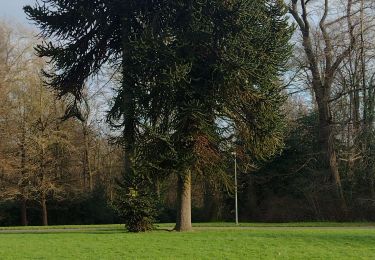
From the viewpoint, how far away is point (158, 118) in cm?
2212

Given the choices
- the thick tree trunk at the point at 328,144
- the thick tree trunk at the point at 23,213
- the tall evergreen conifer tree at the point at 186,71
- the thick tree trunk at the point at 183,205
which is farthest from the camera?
the thick tree trunk at the point at 23,213

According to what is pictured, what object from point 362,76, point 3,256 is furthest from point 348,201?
point 3,256

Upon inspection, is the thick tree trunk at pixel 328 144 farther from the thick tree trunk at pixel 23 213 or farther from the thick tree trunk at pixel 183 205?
the thick tree trunk at pixel 23 213

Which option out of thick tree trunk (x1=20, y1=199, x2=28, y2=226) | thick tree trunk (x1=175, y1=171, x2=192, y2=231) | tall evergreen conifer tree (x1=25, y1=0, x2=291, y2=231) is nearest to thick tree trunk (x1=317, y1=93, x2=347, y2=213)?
tall evergreen conifer tree (x1=25, y1=0, x2=291, y2=231)

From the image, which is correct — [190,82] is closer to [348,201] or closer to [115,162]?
[348,201]

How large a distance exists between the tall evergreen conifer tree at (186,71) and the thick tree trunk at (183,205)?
0.14ft

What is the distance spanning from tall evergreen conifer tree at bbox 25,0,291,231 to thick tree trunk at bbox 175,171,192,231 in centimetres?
4

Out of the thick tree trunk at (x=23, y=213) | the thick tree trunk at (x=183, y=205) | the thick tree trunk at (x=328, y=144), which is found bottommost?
the thick tree trunk at (x=23, y=213)

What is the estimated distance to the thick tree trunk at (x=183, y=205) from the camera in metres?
22.9

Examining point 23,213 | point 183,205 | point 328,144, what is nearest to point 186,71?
point 183,205

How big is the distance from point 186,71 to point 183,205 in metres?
6.22

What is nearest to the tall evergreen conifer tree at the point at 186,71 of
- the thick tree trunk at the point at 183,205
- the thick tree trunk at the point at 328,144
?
the thick tree trunk at the point at 183,205

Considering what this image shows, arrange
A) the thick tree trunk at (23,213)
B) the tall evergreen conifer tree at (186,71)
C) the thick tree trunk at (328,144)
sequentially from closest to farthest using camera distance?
1. the tall evergreen conifer tree at (186,71)
2. the thick tree trunk at (328,144)
3. the thick tree trunk at (23,213)

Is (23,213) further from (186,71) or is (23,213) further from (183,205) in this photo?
(186,71)
